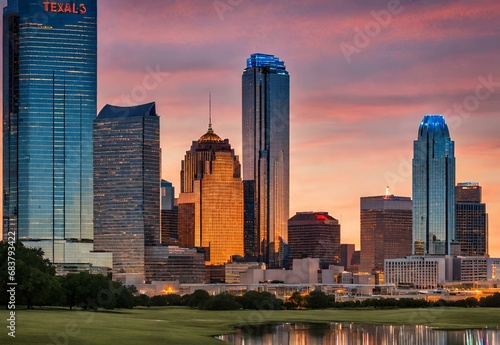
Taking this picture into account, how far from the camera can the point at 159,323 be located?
148 m

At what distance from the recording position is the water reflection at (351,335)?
137375 millimetres

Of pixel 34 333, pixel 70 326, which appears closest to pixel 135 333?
pixel 70 326

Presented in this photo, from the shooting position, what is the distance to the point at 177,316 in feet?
584

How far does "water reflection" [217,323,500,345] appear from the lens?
137m

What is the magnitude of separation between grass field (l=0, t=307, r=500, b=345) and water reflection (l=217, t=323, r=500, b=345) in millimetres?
4225

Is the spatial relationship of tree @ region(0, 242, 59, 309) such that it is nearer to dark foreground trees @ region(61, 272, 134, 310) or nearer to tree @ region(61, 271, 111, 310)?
dark foreground trees @ region(61, 272, 134, 310)

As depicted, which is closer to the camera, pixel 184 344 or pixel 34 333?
pixel 34 333

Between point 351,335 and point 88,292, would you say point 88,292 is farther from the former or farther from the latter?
point 351,335

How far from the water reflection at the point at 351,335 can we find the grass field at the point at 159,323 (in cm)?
423

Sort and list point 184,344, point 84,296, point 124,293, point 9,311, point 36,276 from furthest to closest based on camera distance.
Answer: point 124,293 → point 84,296 → point 36,276 → point 9,311 → point 184,344

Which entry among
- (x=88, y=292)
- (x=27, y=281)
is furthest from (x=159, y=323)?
(x=88, y=292)

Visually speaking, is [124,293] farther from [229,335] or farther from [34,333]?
[34,333]

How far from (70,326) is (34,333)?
14293mm

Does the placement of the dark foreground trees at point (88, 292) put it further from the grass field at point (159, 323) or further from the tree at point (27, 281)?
the grass field at point (159, 323)
